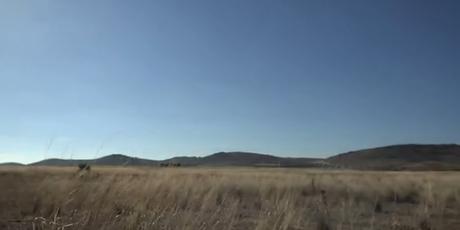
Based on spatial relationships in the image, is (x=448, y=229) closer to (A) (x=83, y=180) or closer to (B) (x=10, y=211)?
(A) (x=83, y=180)

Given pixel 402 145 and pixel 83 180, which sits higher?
pixel 402 145

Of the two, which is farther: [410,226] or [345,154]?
[345,154]

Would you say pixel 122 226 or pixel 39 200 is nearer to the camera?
pixel 122 226

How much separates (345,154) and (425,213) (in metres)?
194

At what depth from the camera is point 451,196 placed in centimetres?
1673

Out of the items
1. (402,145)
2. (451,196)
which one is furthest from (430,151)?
(451,196)

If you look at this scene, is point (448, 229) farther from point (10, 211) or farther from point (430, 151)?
point (430, 151)

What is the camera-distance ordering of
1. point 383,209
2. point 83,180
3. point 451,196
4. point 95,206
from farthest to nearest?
1. point 451,196
2. point 383,209
3. point 83,180
4. point 95,206

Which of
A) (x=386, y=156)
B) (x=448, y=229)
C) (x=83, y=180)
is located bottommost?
(x=448, y=229)

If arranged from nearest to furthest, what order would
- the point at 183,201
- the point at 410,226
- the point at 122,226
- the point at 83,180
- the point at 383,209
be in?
the point at 122,226, the point at 83,180, the point at 410,226, the point at 183,201, the point at 383,209

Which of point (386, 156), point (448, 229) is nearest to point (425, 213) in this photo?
point (448, 229)

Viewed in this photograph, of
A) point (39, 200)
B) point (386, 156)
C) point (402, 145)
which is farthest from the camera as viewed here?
point (402, 145)

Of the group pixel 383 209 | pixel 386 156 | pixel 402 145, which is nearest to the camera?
pixel 383 209

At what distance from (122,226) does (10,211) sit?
4.54 meters
